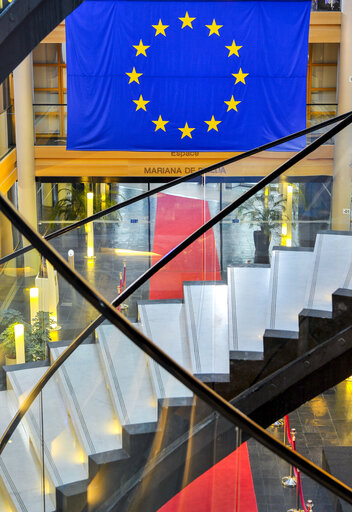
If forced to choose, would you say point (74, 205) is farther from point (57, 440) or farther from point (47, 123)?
point (57, 440)

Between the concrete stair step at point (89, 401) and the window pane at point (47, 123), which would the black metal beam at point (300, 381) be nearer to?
the concrete stair step at point (89, 401)

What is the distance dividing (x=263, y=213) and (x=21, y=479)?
7.57 ft

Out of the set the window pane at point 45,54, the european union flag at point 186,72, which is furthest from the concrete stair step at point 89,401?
the window pane at point 45,54

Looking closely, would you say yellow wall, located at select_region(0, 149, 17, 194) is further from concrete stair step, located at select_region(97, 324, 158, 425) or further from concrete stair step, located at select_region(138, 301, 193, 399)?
concrete stair step, located at select_region(97, 324, 158, 425)

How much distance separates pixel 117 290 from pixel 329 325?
3.65 metres

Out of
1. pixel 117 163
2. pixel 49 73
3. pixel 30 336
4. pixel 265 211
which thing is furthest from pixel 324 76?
pixel 30 336

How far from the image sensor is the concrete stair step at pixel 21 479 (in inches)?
125

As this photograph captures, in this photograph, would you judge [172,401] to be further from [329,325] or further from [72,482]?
[329,325]

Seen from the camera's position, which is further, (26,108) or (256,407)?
(26,108)

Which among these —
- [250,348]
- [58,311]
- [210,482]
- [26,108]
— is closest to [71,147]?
[26,108]

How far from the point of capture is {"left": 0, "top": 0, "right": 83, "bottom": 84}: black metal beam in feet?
9.46

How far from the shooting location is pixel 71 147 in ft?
31.8

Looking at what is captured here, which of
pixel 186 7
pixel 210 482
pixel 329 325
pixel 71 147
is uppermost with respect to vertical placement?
pixel 186 7

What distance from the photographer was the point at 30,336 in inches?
201
